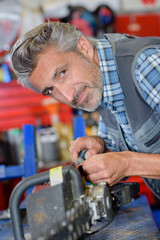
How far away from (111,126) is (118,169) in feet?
1.80

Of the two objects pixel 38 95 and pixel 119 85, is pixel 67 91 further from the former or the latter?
pixel 38 95

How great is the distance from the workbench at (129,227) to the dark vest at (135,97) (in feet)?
0.92

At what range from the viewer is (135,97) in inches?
46.8

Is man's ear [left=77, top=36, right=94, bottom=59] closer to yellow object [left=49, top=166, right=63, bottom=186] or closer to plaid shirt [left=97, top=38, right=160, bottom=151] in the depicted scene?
plaid shirt [left=97, top=38, right=160, bottom=151]

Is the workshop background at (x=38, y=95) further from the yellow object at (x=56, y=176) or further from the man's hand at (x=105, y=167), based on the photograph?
the yellow object at (x=56, y=176)

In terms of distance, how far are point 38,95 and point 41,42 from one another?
252 centimetres

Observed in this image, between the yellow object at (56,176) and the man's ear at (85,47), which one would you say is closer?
the yellow object at (56,176)

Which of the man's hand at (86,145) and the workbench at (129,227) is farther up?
the man's hand at (86,145)

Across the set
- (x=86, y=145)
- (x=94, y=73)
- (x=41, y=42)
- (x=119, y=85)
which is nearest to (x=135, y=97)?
(x=119, y=85)

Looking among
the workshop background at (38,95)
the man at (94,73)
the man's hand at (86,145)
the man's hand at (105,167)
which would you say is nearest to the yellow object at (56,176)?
the man's hand at (105,167)

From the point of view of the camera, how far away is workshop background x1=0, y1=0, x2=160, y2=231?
2896 mm

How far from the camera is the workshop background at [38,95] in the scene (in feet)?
9.50

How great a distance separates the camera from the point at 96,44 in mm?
1297

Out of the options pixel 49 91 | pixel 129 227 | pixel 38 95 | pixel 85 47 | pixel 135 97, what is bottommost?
pixel 129 227
